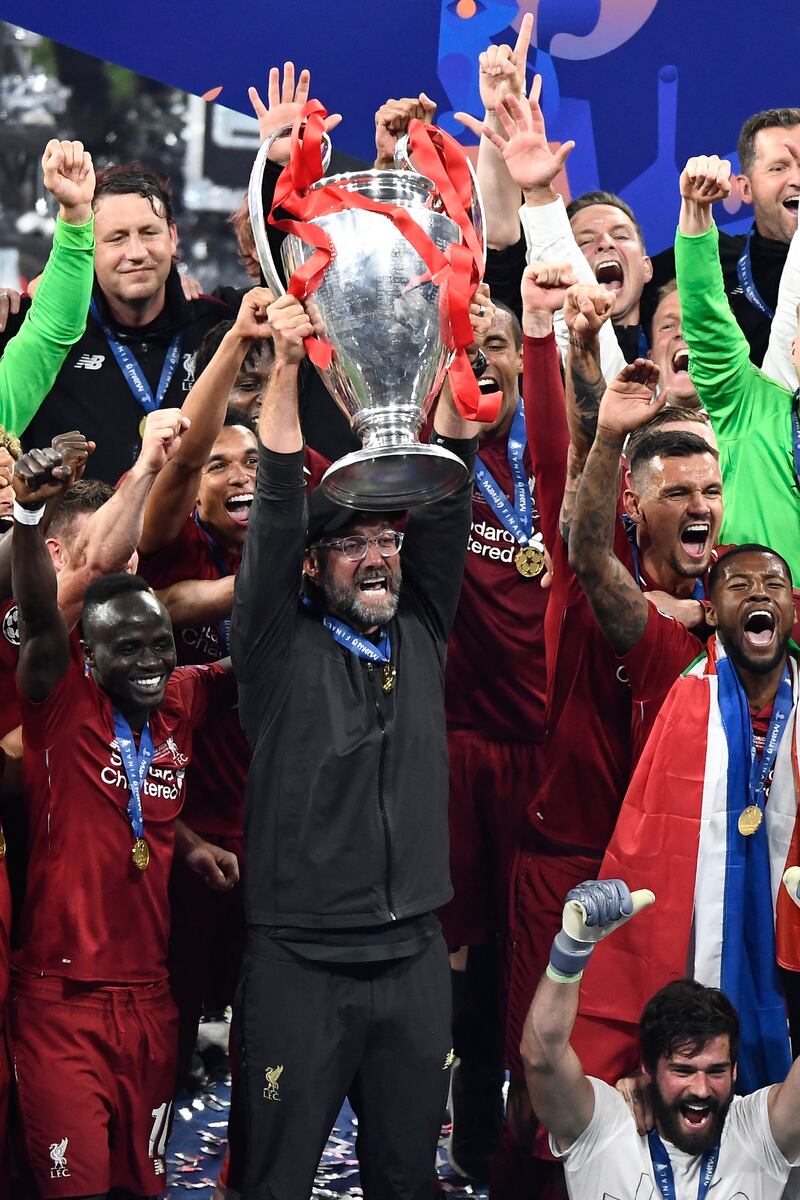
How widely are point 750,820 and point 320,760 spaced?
1.01 metres

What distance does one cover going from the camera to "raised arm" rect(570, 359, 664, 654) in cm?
378

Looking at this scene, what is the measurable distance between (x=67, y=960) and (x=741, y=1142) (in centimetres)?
149

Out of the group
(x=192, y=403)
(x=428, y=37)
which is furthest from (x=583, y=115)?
(x=192, y=403)

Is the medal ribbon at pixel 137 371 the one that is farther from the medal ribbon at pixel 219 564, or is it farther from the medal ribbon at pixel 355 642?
the medal ribbon at pixel 355 642

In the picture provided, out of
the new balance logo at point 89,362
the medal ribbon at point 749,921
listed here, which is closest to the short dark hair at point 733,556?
the medal ribbon at point 749,921

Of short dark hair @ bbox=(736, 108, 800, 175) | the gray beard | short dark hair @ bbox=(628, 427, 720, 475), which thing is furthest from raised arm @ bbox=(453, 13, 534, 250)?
the gray beard

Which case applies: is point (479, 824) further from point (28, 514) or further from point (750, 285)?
point (750, 285)

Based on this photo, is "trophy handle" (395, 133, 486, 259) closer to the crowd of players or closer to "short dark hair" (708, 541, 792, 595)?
the crowd of players

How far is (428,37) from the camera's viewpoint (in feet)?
21.5

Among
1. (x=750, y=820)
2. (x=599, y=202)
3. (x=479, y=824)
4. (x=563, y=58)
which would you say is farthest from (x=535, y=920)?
(x=563, y=58)

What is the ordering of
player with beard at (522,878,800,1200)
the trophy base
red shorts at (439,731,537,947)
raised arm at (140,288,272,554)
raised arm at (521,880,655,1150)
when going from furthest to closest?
red shorts at (439,731,537,947)
raised arm at (140,288,272,554)
player with beard at (522,878,800,1200)
raised arm at (521,880,655,1150)
the trophy base

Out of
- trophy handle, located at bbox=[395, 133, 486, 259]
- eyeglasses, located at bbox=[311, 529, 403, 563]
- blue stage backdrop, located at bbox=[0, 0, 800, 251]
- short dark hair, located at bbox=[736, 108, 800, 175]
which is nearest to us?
trophy handle, located at bbox=[395, 133, 486, 259]

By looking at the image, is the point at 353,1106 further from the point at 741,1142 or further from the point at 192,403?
the point at 192,403

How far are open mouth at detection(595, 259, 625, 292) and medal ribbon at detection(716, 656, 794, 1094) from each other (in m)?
1.64
